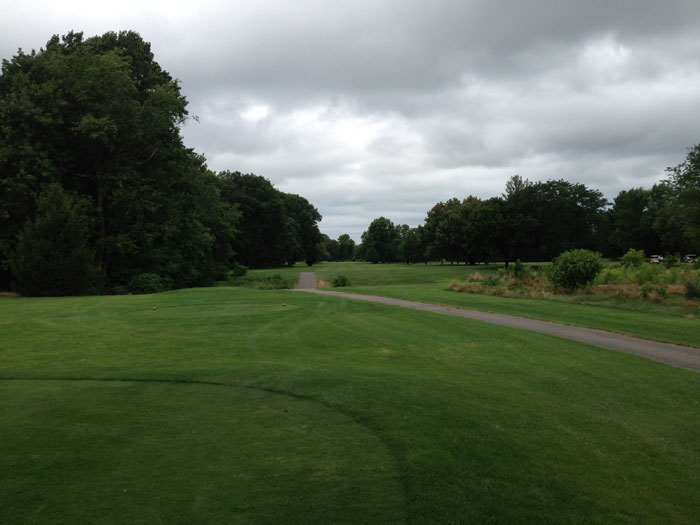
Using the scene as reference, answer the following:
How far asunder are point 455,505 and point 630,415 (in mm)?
3814

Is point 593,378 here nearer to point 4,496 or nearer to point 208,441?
point 208,441

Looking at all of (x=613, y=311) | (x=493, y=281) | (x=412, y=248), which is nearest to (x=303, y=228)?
(x=412, y=248)

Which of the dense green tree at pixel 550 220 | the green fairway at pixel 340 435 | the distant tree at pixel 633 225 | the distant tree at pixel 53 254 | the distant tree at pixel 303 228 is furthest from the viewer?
the distant tree at pixel 303 228

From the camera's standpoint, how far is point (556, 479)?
12.5ft

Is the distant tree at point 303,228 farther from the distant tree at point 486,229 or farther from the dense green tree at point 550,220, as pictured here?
the dense green tree at point 550,220

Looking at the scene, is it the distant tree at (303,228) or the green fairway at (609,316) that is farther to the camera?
the distant tree at (303,228)

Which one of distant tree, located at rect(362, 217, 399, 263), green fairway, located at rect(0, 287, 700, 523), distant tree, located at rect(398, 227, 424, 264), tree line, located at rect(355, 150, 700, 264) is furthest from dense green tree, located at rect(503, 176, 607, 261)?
distant tree, located at rect(362, 217, 399, 263)

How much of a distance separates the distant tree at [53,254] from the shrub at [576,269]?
26.3 m

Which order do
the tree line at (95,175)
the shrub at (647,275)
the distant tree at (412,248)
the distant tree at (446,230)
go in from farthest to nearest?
the distant tree at (412,248), the distant tree at (446,230), the tree line at (95,175), the shrub at (647,275)

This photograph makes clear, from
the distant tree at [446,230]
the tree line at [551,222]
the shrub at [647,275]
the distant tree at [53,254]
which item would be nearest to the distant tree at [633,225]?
the tree line at [551,222]

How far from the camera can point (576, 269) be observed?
73.2 ft

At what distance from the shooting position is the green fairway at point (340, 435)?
320 cm

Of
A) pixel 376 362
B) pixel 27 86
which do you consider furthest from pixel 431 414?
pixel 27 86

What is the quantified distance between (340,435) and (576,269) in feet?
69.9
